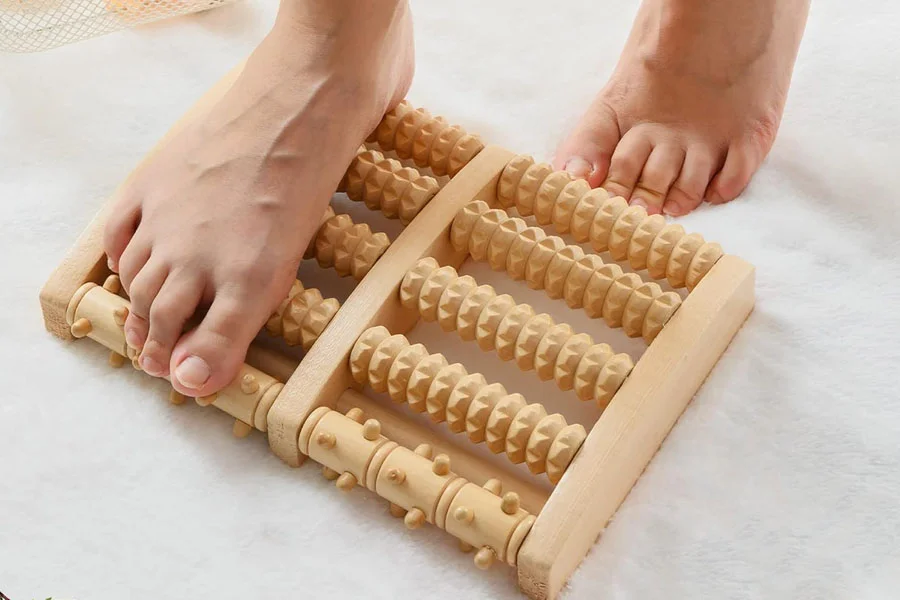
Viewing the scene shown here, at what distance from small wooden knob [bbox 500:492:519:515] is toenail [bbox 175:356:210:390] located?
28 cm

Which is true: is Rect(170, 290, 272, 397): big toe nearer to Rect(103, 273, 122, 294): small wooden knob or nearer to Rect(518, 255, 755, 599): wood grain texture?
Rect(103, 273, 122, 294): small wooden knob

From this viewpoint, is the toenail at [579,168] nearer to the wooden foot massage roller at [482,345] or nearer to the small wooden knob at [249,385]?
the wooden foot massage roller at [482,345]

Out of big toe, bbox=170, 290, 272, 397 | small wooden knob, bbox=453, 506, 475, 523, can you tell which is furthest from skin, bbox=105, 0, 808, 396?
small wooden knob, bbox=453, 506, 475, 523

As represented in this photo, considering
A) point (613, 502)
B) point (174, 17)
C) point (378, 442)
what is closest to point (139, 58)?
point (174, 17)

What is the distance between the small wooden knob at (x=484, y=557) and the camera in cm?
83

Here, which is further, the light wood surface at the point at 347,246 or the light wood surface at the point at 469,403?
the light wood surface at the point at 347,246

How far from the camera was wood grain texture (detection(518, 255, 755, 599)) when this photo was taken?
81 centimetres

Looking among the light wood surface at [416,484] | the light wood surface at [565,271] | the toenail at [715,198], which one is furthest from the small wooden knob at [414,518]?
the toenail at [715,198]

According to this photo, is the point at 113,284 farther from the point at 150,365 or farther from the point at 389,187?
the point at 389,187

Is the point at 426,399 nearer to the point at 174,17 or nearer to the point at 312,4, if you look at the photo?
the point at 312,4

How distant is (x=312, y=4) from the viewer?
101cm

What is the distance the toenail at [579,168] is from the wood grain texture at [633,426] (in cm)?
21

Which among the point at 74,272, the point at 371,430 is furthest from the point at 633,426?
the point at 74,272

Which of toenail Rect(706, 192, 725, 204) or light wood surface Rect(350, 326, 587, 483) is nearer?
light wood surface Rect(350, 326, 587, 483)
